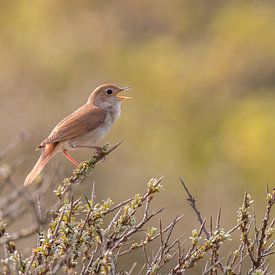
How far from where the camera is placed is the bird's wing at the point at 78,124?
25.2 feet

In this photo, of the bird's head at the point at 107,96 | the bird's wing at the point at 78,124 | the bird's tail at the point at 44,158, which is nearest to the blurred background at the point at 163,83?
the bird's head at the point at 107,96

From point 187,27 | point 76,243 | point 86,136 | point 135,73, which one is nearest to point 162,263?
point 76,243

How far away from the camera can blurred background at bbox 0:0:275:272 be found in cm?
2234

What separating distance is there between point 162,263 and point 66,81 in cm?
2286

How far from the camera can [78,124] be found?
7988 mm

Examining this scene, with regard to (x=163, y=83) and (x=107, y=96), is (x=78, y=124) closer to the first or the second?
(x=107, y=96)

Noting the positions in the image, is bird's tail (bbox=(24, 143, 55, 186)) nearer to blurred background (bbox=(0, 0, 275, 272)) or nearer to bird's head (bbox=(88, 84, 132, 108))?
bird's head (bbox=(88, 84, 132, 108))

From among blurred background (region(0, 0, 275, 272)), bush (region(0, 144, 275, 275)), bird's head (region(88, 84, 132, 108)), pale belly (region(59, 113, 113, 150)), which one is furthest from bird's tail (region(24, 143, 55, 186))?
blurred background (region(0, 0, 275, 272))

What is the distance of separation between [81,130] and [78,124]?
10cm

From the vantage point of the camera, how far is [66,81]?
27.4 metres

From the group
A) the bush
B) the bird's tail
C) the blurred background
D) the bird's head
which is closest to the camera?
the bush

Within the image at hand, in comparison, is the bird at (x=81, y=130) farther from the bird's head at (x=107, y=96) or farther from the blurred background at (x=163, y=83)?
the blurred background at (x=163, y=83)

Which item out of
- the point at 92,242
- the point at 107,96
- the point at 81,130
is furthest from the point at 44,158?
the point at 92,242

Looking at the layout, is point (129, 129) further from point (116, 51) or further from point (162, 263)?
point (162, 263)
